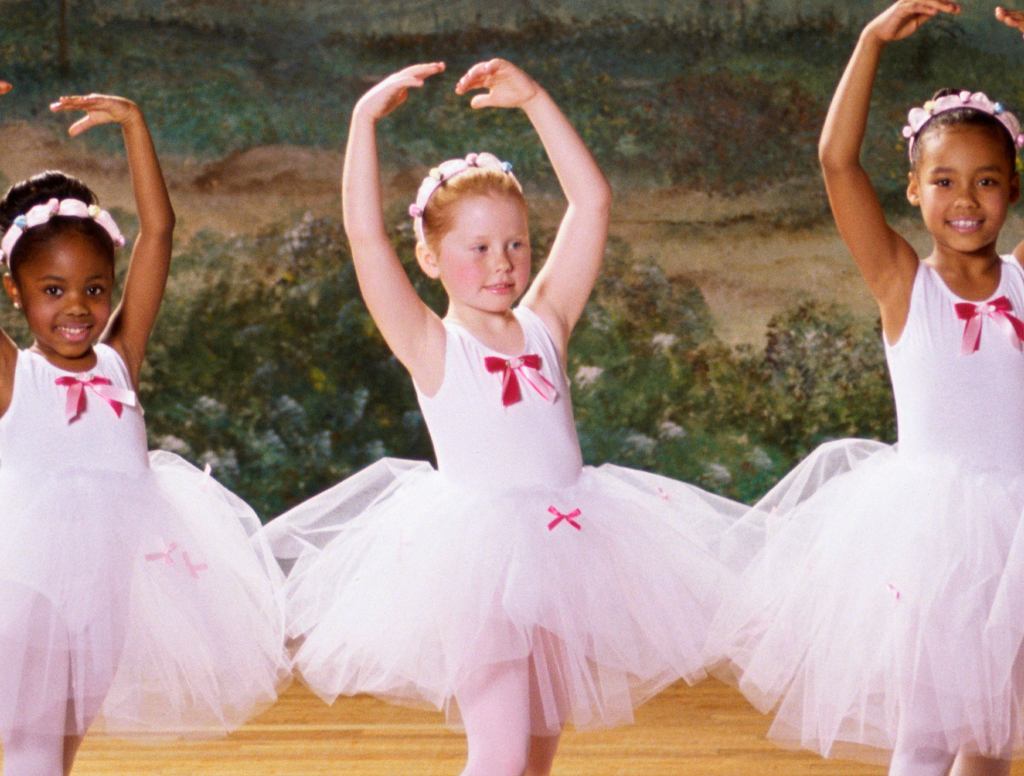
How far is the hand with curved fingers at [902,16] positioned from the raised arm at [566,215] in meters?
0.56

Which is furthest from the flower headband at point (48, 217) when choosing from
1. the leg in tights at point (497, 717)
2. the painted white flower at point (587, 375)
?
the painted white flower at point (587, 375)

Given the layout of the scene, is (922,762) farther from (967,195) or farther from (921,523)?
(967,195)

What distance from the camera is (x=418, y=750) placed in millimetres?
4008

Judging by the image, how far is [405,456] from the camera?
625 cm

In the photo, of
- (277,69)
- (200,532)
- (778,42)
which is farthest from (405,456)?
(200,532)

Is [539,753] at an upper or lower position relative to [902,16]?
lower

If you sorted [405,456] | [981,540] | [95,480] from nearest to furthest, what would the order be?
[981,540] → [95,480] → [405,456]

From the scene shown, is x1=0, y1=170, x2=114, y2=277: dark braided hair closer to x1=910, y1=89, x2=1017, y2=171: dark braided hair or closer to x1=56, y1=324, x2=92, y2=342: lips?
x1=56, y1=324, x2=92, y2=342: lips

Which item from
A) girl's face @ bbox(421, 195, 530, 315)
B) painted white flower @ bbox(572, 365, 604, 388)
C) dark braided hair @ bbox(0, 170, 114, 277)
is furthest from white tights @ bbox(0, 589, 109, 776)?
painted white flower @ bbox(572, 365, 604, 388)

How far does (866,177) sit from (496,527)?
34.5 inches

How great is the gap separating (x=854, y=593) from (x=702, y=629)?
26 cm

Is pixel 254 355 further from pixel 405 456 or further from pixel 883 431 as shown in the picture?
pixel 883 431

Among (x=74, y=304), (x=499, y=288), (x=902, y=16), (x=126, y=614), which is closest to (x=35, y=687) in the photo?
(x=126, y=614)

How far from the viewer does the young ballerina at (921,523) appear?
97.6 inches
